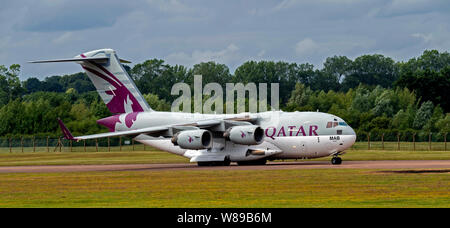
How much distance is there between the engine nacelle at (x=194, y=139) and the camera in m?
45.6

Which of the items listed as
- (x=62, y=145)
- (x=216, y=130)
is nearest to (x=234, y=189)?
(x=216, y=130)

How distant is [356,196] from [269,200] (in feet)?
9.64

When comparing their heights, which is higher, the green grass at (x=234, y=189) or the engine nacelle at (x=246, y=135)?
the engine nacelle at (x=246, y=135)

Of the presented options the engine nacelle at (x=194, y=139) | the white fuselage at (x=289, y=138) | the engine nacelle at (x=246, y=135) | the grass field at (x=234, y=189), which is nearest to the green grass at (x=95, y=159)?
the white fuselage at (x=289, y=138)

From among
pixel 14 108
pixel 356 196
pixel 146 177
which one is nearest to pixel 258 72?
pixel 14 108

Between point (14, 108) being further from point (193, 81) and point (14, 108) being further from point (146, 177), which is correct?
point (146, 177)

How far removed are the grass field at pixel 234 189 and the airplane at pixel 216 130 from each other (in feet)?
22.7

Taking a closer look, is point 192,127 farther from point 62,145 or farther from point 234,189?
point 62,145

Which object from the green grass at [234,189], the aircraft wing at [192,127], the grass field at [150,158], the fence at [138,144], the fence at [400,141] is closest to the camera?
the green grass at [234,189]

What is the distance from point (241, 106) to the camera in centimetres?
8212

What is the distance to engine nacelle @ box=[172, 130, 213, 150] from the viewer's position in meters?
45.6

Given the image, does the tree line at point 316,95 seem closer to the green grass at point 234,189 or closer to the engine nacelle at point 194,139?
the engine nacelle at point 194,139

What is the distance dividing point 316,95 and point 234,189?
4203 inches

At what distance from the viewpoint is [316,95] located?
135 meters
